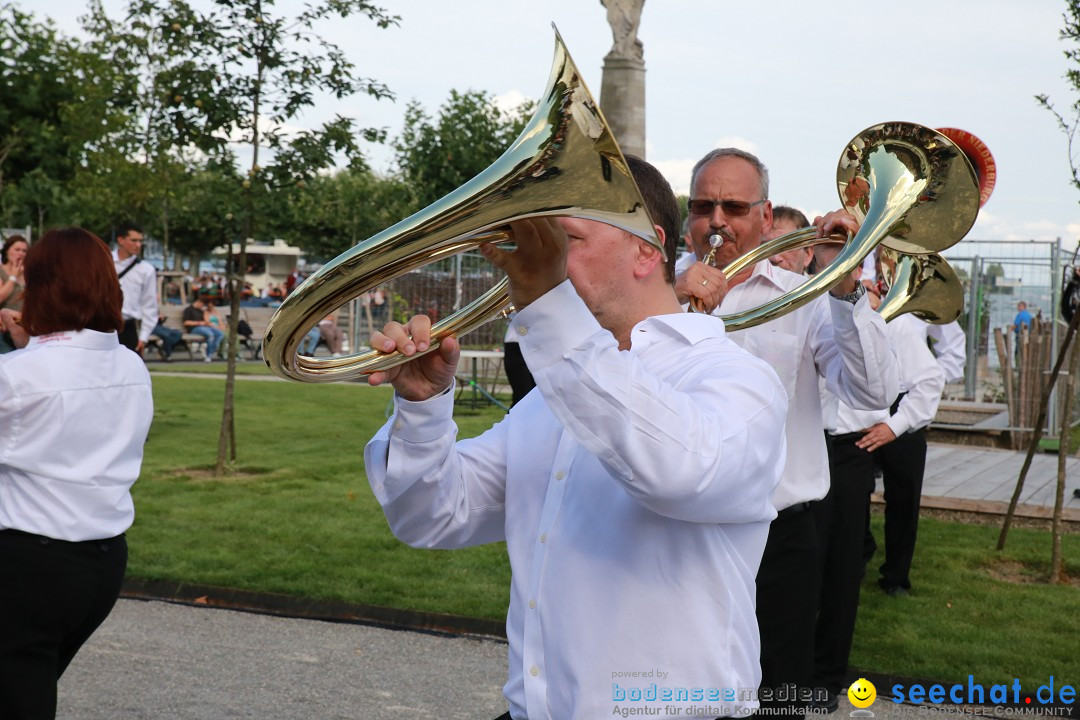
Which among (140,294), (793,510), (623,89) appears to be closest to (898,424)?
(793,510)

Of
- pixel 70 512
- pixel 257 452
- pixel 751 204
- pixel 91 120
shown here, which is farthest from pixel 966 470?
pixel 91 120

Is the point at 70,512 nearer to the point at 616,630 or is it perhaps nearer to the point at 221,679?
the point at 221,679

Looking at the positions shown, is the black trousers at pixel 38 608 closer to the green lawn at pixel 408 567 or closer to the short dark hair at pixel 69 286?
the short dark hair at pixel 69 286

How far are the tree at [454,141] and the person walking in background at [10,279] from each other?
24757 millimetres

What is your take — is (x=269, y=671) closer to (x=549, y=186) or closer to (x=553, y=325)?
(x=553, y=325)

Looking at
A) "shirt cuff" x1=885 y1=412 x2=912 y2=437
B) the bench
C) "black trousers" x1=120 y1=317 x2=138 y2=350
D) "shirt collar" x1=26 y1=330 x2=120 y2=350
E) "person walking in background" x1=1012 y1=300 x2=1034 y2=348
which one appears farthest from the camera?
the bench

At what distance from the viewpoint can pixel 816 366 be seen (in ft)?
13.0

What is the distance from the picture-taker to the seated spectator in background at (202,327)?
23203mm

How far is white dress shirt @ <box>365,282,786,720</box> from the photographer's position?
1635 millimetres

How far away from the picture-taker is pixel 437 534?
2275 mm

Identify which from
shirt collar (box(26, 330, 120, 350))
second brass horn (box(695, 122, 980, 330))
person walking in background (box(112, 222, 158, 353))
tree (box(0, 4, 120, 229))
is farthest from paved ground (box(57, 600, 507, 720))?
tree (box(0, 4, 120, 229))

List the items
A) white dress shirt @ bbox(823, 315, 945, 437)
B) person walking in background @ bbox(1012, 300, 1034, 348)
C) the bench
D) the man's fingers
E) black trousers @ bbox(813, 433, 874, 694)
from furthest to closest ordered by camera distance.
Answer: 1. the bench
2. person walking in background @ bbox(1012, 300, 1034, 348)
3. white dress shirt @ bbox(823, 315, 945, 437)
4. black trousers @ bbox(813, 433, 874, 694)
5. the man's fingers

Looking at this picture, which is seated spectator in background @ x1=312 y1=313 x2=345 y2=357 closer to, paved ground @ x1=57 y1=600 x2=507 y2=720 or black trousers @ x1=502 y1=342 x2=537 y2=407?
black trousers @ x1=502 y1=342 x2=537 y2=407

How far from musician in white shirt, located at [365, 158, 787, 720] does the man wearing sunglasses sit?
4.88 feet
